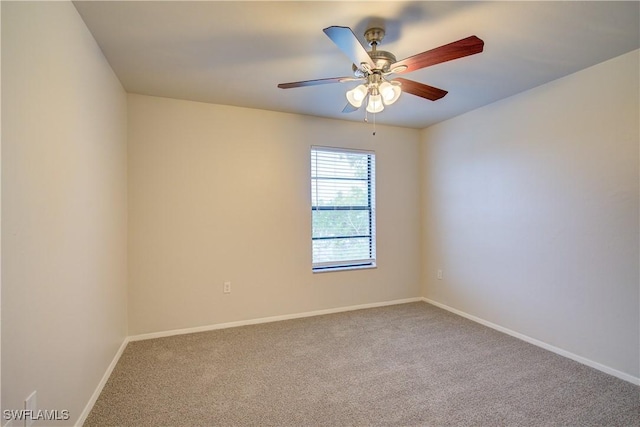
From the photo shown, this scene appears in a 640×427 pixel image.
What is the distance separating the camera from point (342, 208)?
3.78 meters

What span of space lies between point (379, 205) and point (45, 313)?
3325 mm

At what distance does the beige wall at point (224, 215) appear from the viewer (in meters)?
2.93

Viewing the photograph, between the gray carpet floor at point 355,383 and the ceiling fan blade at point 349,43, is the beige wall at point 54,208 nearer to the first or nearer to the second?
the gray carpet floor at point 355,383

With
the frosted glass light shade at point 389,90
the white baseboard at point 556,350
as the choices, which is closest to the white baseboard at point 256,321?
the white baseboard at point 556,350

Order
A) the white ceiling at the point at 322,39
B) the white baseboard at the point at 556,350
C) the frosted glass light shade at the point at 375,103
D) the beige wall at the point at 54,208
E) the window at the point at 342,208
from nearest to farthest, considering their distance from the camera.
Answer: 1. the beige wall at the point at 54,208
2. the white ceiling at the point at 322,39
3. the frosted glass light shade at the point at 375,103
4. the white baseboard at the point at 556,350
5. the window at the point at 342,208

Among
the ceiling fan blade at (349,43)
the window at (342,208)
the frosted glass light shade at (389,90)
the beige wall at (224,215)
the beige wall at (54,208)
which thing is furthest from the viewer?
the window at (342,208)

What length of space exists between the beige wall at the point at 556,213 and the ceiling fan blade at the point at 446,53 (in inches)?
63.9

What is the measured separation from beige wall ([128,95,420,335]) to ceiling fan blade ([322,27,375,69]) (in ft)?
6.07

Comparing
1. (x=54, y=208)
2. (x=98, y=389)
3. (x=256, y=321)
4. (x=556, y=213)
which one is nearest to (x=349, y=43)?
(x=54, y=208)

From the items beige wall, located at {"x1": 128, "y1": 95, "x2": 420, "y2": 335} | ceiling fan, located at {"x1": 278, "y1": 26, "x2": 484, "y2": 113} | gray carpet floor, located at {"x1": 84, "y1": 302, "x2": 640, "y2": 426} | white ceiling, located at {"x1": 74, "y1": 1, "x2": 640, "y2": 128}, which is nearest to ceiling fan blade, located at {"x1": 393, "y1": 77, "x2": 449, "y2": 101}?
ceiling fan, located at {"x1": 278, "y1": 26, "x2": 484, "y2": 113}

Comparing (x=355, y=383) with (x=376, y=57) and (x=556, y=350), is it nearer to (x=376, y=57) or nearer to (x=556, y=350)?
(x=556, y=350)

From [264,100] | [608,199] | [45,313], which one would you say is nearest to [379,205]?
[264,100]

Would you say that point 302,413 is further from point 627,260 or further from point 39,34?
point 627,260

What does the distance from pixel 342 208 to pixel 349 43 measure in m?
2.43
